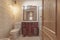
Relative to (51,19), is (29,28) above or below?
below

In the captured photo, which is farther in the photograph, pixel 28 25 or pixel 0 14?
pixel 28 25

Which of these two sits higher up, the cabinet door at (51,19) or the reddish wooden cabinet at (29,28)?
the cabinet door at (51,19)

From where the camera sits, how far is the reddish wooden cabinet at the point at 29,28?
7.58m

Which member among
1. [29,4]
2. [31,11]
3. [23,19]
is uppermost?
[29,4]

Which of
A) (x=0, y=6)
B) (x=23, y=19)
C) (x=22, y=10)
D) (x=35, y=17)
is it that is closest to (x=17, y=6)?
(x=22, y=10)

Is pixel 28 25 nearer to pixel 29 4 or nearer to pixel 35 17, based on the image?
pixel 35 17

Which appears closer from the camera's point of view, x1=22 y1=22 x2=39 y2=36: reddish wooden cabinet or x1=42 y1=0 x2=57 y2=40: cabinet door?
x1=42 y1=0 x2=57 y2=40: cabinet door

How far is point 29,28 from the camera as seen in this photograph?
24.9ft

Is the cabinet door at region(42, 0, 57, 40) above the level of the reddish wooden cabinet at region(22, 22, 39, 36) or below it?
above

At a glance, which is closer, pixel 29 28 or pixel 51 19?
pixel 51 19

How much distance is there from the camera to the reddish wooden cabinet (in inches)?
299

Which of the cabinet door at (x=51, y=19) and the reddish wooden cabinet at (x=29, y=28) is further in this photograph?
the reddish wooden cabinet at (x=29, y=28)

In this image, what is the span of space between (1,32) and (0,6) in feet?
3.74

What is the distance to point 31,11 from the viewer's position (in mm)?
7828
